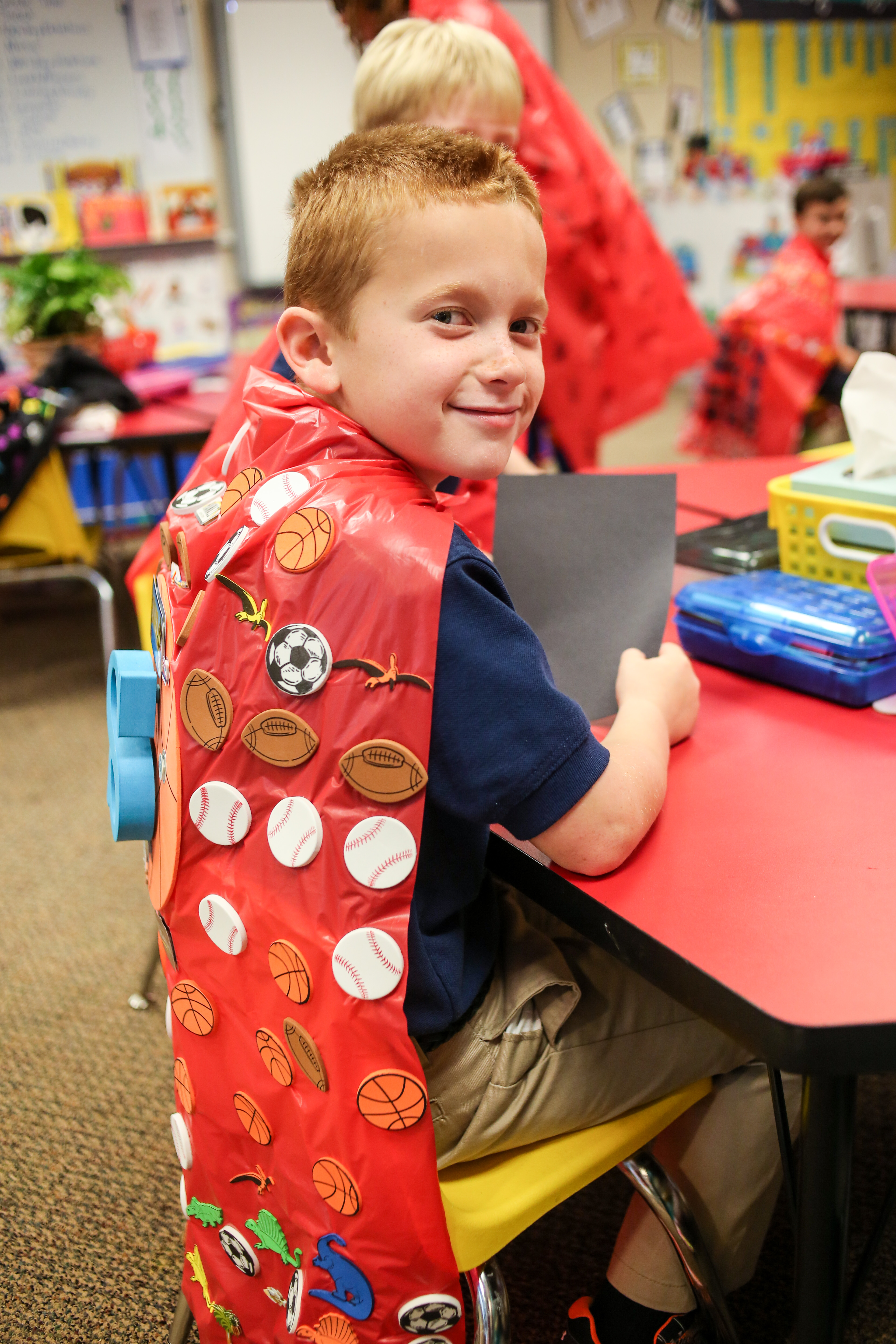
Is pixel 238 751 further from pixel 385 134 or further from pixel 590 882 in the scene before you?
pixel 385 134

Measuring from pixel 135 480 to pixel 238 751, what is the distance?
383cm

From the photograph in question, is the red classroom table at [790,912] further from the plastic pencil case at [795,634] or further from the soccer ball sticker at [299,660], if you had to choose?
the soccer ball sticker at [299,660]

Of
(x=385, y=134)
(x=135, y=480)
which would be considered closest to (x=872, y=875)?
(x=385, y=134)

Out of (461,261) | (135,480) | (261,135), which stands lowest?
(135,480)

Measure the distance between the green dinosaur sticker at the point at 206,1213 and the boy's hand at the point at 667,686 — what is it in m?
0.52

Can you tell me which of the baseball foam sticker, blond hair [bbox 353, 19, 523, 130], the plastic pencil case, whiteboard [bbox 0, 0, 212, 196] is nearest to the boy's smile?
the plastic pencil case

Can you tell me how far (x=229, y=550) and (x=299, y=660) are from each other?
0.10 metres

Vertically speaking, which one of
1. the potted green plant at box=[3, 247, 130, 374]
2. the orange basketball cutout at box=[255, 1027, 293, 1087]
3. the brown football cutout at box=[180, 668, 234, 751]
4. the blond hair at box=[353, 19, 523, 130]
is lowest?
the orange basketball cutout at box=[255, 1027, 293, 1087]

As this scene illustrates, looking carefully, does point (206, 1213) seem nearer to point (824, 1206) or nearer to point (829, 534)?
point (824, 1206)

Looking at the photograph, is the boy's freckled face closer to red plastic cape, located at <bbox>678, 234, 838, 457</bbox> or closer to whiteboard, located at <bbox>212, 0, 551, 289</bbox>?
red plastic cape, located at <bbox>678, 234, 838, 457</bbox>

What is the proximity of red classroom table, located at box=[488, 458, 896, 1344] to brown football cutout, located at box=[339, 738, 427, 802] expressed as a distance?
127 millimetres

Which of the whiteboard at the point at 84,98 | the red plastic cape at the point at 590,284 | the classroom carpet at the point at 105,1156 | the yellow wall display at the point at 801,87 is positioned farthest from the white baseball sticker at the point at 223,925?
the yellow wall display at the point at 801,87

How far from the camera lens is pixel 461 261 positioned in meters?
0.74

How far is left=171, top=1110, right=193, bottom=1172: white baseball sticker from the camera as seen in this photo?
2.85 ft
